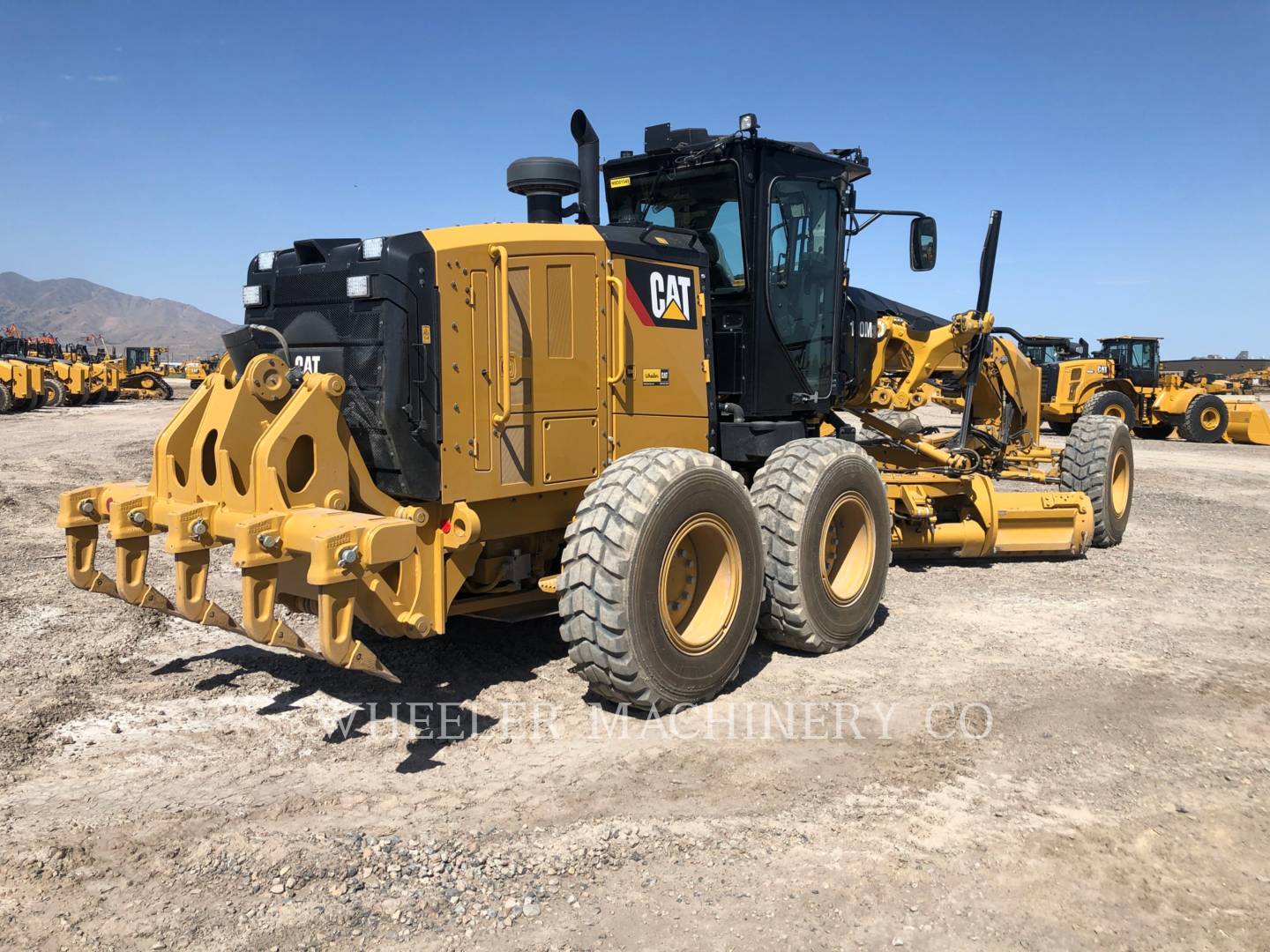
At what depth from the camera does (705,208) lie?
255 inches

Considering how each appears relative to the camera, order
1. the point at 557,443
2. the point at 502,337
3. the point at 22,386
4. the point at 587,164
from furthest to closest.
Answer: the point at 22,386, the point at 587,164, the point at 557,443, the point at 502,337

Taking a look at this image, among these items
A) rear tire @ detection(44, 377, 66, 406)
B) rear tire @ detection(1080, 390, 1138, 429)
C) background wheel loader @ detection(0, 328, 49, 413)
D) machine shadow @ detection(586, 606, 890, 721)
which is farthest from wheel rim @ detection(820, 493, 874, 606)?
rear tire @ detection(44, 377, 66, 406)

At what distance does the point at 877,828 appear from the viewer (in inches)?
145

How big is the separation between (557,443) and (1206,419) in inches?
930

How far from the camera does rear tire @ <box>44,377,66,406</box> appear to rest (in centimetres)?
2986

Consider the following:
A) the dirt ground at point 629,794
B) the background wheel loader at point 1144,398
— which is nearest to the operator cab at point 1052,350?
the background wheel loader at point 1144,398

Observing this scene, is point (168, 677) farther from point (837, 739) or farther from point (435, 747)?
point (837, 739)

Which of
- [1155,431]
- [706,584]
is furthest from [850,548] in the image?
[1155,431]

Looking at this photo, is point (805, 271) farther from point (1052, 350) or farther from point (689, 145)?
point (1052, 350)

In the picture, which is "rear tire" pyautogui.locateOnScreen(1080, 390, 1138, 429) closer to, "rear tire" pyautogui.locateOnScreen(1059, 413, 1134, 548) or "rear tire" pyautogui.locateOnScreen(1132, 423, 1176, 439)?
"rear tire" pyautogui.locateOnScreen(1132, 423, 1176, 439)

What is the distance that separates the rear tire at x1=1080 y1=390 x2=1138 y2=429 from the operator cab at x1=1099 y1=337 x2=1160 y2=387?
4.18ft

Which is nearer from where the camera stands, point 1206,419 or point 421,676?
point 421,676

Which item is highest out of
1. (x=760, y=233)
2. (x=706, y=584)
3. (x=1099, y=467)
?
(x=760, y=233)

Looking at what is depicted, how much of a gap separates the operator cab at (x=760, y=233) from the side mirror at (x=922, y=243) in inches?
0.7
